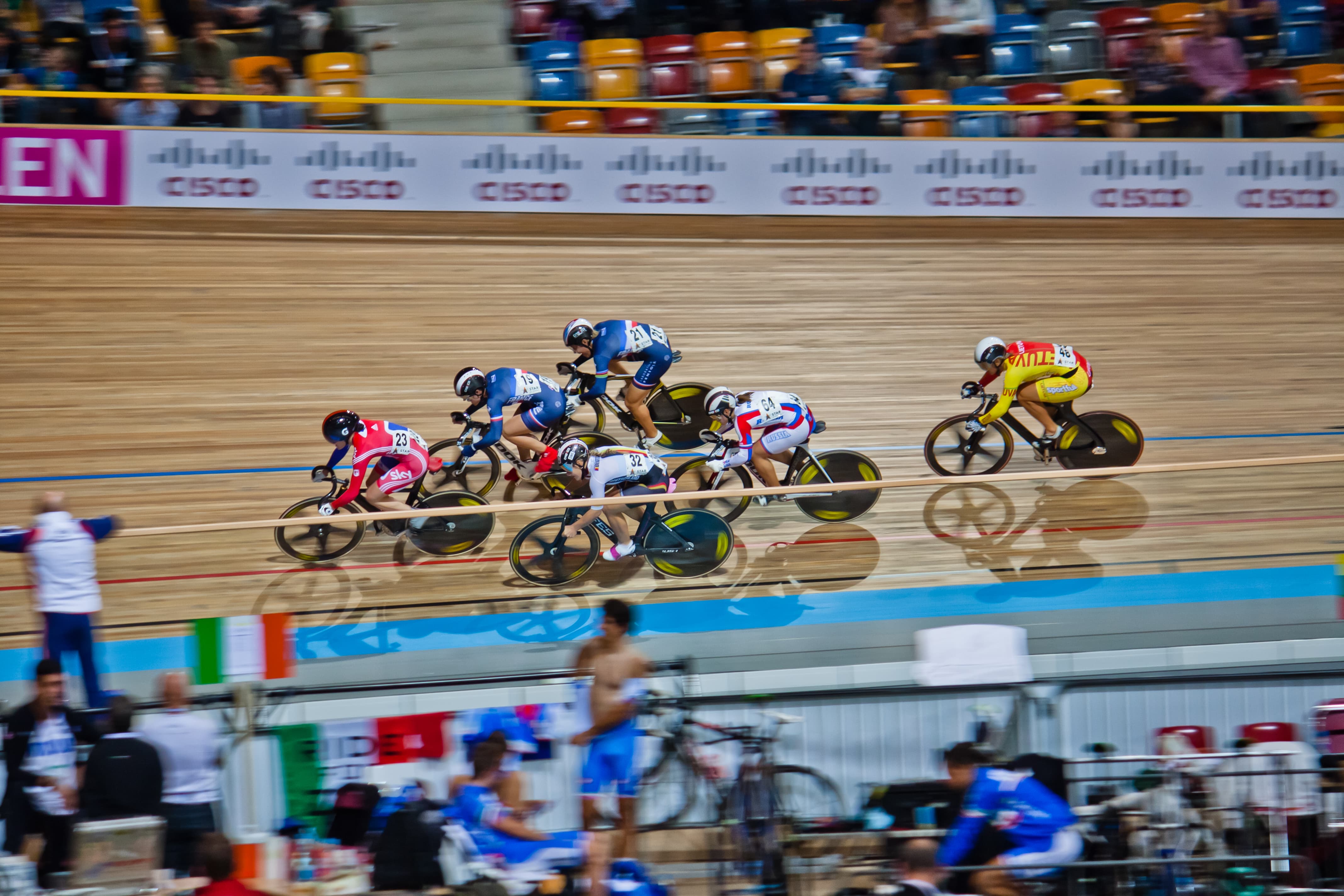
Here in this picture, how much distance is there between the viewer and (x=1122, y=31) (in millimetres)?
13188

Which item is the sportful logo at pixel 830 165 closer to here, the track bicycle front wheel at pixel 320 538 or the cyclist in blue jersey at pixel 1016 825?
the track bicycle front wheel at pixel 320 538

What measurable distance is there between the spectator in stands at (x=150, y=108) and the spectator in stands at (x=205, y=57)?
24 cm

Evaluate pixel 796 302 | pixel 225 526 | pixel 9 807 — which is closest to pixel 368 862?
pixel 9 807

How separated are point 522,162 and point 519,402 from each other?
3.49m

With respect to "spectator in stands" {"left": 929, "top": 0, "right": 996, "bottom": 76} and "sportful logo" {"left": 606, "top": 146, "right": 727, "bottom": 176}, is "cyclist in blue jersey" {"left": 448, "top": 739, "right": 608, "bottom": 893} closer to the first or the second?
"sportful logo" {"left": 606, "top": 146, "right": 727, "bottom": 176}

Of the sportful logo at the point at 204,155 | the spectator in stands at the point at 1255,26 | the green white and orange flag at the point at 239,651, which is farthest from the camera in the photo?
the spectator in stands at the point at 1255,26

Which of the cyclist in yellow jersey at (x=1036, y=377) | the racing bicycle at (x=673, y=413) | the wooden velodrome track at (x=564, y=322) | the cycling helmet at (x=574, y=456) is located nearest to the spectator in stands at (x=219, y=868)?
the cycling helmet at (x=574, y=456)

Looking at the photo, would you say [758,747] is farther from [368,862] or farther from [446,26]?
[446,26]

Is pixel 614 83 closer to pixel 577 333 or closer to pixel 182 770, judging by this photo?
pixel 577 333

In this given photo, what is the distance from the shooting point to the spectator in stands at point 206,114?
1088 cm

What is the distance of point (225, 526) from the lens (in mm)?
5914

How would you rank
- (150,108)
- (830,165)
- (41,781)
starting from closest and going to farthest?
(41,781)
(150,108)
(830,165)

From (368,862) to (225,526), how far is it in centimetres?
174

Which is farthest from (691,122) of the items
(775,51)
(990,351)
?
(990,351)
